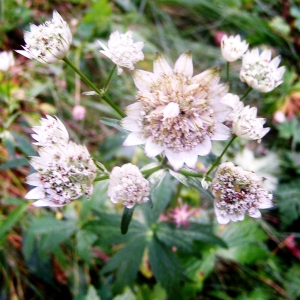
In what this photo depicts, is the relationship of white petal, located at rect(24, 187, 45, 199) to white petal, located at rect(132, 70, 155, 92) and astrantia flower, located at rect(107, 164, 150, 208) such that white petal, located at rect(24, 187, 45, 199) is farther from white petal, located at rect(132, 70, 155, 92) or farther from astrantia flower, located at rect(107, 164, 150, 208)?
white petal, located at rect(132, 70, 155, 92)

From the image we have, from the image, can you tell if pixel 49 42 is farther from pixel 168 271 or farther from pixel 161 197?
pixel 168 271

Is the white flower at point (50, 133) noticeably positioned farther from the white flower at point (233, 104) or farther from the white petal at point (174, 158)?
the white flower at point (233, 104)

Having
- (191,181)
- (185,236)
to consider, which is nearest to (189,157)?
(191,181)

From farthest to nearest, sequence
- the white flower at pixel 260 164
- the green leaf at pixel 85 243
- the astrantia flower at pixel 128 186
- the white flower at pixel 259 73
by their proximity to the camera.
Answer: the white flower at pixel 260 164 < the green leaf at pixel 85 243 < the white flower at pixel 259 73 < the astrantia flower at pixel 128 186

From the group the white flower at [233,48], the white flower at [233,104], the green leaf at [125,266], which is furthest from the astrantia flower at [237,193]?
the green leaf at [125,266]

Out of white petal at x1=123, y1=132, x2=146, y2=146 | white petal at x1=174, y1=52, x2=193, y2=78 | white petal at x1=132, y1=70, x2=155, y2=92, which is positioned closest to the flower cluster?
white petal at x1=123, y1=132, x2=146, y2=146

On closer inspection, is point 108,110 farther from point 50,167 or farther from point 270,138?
point 50,167

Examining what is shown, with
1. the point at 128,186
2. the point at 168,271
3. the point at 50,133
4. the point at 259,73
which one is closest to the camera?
the point at 128,186
